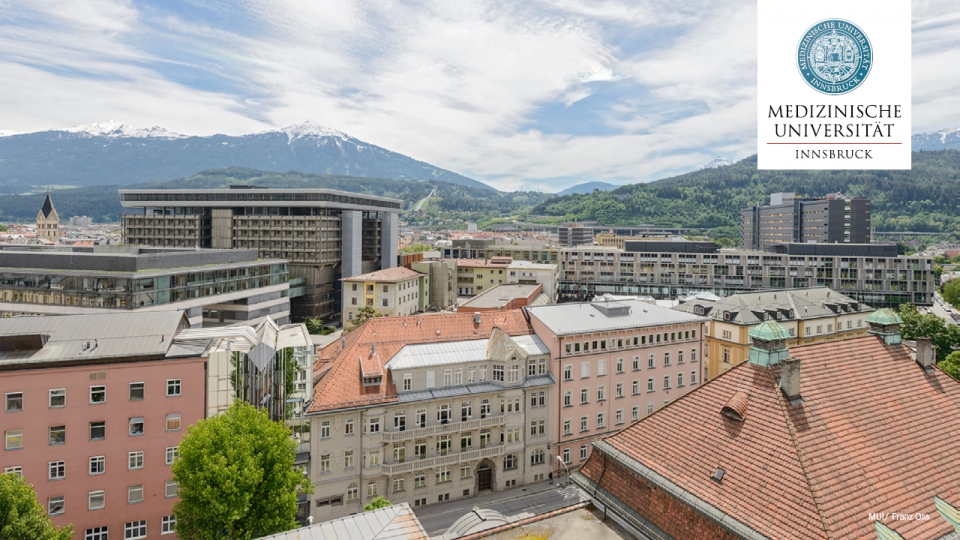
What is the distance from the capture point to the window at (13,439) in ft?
98.5

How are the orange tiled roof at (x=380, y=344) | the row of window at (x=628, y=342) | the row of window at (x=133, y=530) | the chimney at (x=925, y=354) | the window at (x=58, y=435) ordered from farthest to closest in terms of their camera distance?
1. the row of window at (x=628, y=342)
2. the orange tiled roof at (x=380, y=344)
3. the row of window at (x=133, y=530)
4. the window at (x=58, y=435)
5. the chimney at (x=925, y=354)

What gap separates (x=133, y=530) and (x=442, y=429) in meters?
20.9

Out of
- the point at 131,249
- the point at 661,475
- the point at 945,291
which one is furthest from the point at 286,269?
the point at 945,291

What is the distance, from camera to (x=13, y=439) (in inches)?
1187

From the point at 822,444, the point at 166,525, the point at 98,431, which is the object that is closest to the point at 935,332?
the point at 822,444

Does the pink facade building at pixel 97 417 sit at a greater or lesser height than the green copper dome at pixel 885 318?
lesser

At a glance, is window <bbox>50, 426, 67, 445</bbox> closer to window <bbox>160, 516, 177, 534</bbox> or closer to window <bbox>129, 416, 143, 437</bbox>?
window <bbox>129, 416, 143, 437</bbox>

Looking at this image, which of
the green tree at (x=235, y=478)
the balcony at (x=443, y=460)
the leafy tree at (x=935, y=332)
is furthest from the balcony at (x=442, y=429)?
the leafy tree at (x=935, y=332)

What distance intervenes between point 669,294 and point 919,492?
134 m

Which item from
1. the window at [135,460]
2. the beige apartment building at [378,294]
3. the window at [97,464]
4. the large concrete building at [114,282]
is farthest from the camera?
the beige apartment building at [378,294]

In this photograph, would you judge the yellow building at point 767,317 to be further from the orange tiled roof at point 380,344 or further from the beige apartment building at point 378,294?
the beige apartment building at point 378,294

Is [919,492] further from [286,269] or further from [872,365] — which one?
[286,269]

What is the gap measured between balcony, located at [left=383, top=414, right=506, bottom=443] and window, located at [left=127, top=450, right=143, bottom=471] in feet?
51.4

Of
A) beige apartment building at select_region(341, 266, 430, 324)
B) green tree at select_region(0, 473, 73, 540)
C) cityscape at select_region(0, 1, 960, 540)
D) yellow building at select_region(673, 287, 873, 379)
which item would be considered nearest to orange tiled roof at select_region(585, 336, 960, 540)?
cityscape at select_region(0, 1, 960, 540)
